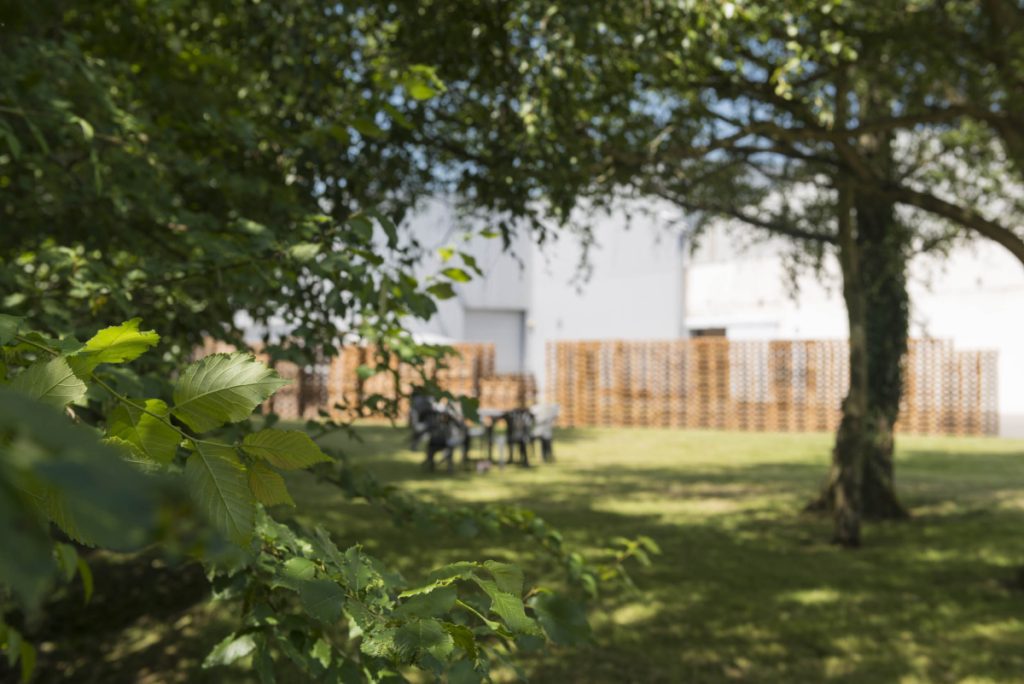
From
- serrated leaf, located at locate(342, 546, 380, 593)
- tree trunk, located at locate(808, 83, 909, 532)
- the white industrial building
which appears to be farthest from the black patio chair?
serrated leaf, located at locate(342, 546, 380, 593)

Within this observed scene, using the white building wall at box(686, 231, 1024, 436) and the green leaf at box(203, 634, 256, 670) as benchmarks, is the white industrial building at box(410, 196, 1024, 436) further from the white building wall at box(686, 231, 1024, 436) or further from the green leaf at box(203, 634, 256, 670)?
the green leaf at box(203, 634, 256, 670)

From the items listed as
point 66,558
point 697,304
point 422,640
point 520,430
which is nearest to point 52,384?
point 422,640

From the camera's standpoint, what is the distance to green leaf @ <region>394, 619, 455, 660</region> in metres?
0.99

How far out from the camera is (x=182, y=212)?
2311 millimetres

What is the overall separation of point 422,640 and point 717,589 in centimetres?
539

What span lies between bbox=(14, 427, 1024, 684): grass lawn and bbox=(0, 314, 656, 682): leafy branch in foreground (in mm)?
1084

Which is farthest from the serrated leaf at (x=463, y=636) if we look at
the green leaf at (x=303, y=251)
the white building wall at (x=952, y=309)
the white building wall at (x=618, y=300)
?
the white building wall at (x=618, y=300)

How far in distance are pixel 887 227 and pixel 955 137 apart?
95cm

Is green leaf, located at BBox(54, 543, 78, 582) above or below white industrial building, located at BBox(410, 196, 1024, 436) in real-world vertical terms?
below

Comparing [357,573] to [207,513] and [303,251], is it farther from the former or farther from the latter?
[303,251]

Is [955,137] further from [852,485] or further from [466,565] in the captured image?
[466,565]

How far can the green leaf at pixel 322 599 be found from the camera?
1.10 metres

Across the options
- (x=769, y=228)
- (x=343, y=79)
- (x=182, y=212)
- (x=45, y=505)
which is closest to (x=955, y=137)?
(x=769, y=228)

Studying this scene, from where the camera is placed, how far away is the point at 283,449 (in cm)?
80
